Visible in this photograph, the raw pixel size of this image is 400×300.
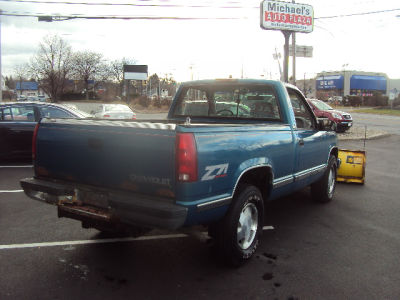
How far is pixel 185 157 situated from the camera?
3.06 m

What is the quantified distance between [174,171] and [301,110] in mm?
3200

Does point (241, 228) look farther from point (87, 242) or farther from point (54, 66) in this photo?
point (54, 66)

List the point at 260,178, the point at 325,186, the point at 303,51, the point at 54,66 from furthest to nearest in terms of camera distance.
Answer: the point at 54,66, the point at 303,51, the point at 325,186, the point at 260,178

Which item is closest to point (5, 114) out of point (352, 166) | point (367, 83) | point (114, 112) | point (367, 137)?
point (352, 166)

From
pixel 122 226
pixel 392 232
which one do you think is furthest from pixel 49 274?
pixel 392 232

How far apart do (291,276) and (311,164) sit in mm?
2086

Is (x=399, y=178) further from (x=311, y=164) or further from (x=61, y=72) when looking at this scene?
(x=61, y=72)

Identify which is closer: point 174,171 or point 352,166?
point 174,171

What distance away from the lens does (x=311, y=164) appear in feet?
17.6

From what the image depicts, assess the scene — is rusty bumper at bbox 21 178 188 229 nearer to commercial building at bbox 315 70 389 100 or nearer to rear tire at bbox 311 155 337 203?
rear tire at bbox 311 155 337 203

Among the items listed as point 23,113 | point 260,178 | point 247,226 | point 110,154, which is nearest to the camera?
point 110,154

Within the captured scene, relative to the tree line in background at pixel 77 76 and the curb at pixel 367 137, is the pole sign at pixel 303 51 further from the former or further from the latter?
the tree line in background at pixel 77 76

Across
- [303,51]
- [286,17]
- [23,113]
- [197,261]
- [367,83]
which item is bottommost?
[197,261]

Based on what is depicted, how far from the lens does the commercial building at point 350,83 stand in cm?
8662
